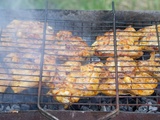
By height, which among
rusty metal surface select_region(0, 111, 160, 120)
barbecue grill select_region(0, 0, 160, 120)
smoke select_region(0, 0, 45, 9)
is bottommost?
rusty metal surface select_region(0, 111, 160, 120)

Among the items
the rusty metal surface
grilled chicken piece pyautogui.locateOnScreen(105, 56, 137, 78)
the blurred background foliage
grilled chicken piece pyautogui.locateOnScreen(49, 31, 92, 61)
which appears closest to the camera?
the rusty metal surface

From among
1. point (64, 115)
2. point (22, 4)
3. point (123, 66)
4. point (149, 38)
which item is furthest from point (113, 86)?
point (22, 4)

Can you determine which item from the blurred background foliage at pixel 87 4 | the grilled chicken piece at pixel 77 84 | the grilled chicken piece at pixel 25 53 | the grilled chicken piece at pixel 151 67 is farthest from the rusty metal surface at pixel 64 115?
the blurred background foliage at pixel 87 4

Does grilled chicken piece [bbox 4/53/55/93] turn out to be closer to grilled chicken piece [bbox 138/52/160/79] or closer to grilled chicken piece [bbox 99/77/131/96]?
grilled chicken piece [bbox 99/77/131/96]

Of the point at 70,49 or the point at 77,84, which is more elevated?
the point at 70,49

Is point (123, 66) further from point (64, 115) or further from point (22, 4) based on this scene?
point (22, 4)

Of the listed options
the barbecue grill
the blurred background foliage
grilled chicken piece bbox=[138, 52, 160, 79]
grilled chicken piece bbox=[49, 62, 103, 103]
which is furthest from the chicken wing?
the blurred background foliage

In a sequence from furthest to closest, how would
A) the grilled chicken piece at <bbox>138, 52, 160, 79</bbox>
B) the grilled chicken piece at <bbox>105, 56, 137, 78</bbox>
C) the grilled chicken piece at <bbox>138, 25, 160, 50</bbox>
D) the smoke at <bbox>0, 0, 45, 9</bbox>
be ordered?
the smoke at <bbox>0, 0, 45, 9</bbox>, the grilled chicken piece at <bbox>138, 25, 160, 50</bbox>, the grilled chicken piece at <bbox>138, 52, 160, 79</bbox>, the grilled chicken piece at <bbox>105, 56, 137, 78</bbox>
